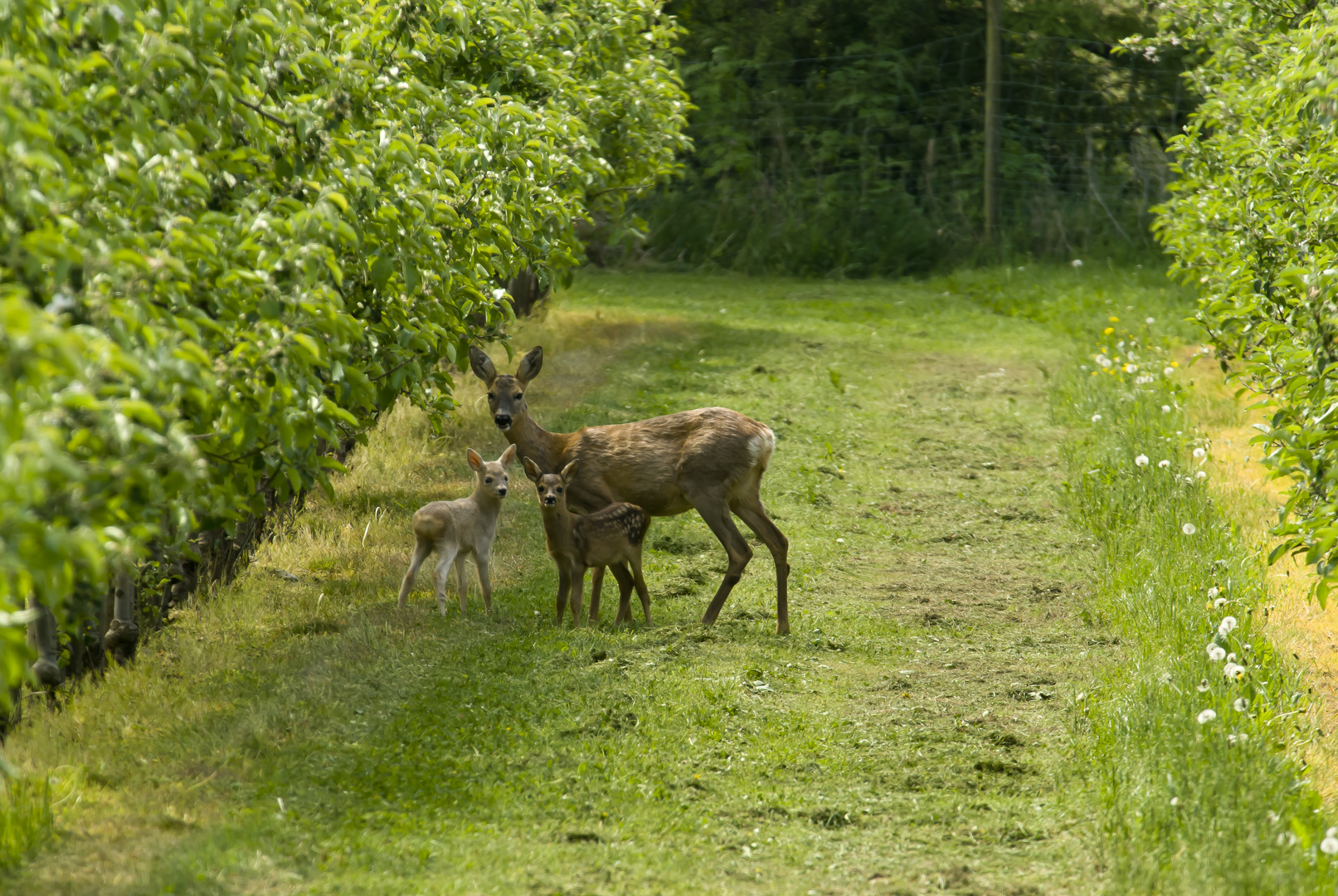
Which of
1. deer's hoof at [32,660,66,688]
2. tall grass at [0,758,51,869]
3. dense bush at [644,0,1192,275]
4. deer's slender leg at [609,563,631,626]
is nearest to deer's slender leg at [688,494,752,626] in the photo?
deer's slender leg at [609,563,631,626]

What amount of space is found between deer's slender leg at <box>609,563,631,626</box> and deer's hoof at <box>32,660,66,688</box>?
2.84 meters

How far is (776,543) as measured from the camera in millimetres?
8094

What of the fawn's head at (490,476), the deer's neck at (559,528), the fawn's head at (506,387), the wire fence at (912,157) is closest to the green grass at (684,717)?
the deer's neck at (559,528)

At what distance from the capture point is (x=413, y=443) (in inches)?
458

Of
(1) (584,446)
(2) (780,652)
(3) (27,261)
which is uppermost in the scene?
(3) (27,261)

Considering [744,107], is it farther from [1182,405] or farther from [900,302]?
[1182,405]

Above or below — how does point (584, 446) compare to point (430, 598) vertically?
above

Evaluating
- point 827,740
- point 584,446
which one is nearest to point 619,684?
point 827,740

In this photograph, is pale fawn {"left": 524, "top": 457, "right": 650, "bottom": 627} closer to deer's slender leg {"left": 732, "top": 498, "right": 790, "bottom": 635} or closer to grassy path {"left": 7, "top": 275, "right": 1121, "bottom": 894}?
grassy path {"left": 7, "top": 275, "right": 1121, "bottom": 894}

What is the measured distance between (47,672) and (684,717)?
2.88 metres

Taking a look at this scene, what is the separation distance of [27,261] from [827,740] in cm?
395

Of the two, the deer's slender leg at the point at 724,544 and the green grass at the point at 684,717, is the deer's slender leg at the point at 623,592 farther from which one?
the deer's slender leg at the point at 724,544

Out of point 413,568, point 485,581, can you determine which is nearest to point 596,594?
point 485,581

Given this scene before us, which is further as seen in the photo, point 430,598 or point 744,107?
point 744,107
